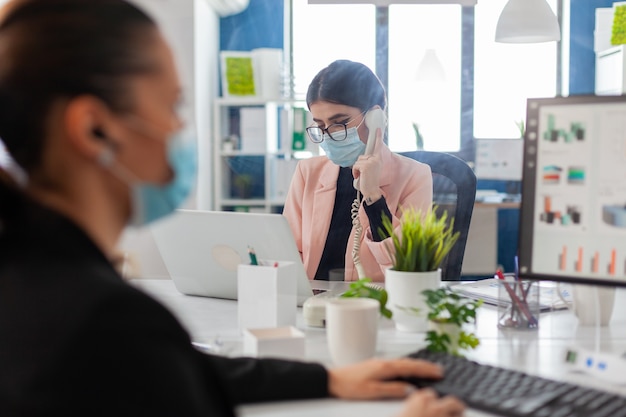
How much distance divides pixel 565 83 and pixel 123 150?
5575mm

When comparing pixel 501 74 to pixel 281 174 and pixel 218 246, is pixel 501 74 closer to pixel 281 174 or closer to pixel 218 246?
pixel 281 174

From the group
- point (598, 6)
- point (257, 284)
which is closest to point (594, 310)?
point (257, 284)

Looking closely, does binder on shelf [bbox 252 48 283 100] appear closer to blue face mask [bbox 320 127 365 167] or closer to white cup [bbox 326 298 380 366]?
blue face mask [bbox 320 127 365 167]

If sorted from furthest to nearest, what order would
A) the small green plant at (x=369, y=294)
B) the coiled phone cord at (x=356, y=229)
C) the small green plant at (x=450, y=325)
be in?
1. the coiled phone cord at (x=356, y=229)
2. the small green plant at (x=369, y=294)
3. the small green plant at (x=450, y=325)

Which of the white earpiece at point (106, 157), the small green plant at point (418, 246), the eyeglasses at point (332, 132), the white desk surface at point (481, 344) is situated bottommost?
the white desk surface at point (481, 344)

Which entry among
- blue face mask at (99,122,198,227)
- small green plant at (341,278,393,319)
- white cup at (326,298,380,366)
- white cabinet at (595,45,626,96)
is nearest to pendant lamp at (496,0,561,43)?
white cabinet at (595,45,626,96)

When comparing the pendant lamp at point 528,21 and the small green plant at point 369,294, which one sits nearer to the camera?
the small green plant at point 369,294

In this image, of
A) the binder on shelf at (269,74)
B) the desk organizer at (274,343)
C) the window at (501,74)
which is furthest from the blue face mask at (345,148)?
the window at (501,74)

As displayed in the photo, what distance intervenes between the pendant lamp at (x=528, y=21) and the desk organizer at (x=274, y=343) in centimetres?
341

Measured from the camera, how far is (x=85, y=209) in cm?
75

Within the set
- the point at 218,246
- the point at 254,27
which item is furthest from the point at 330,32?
the point at 218,246

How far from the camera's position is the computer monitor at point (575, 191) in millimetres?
1264

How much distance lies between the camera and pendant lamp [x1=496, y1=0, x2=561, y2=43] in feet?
13.9

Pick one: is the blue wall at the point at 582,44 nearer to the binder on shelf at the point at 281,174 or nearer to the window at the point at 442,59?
the window at the point at 442,59
